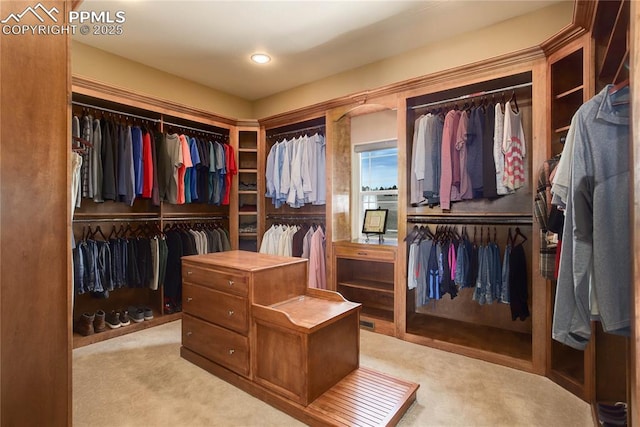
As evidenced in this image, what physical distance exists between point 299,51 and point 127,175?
2.11 metres

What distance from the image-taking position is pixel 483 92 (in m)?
2.79

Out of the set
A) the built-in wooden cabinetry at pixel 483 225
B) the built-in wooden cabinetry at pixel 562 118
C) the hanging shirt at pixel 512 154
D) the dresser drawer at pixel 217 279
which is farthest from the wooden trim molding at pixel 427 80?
the dresser drawer at pixel 217 279

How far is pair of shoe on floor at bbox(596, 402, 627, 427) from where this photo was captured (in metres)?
1.66

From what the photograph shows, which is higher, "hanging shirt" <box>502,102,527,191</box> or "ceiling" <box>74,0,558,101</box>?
"ceiling" <box>74,0,558,101</box>

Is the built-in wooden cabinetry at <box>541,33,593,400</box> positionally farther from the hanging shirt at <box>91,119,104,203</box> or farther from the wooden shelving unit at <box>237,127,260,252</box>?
the hanging shirt at <box>91,119,104,203</box>

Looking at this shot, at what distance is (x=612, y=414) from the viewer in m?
1.72

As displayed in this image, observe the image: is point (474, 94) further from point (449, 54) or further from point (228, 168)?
point (228, 168)

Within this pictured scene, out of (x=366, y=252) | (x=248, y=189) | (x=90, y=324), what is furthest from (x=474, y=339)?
(x=90, y=324)

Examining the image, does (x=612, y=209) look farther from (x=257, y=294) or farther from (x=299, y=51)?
(x=299, y=51)

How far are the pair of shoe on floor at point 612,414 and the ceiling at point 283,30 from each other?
2.83 metres

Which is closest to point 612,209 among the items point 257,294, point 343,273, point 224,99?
point 257,294

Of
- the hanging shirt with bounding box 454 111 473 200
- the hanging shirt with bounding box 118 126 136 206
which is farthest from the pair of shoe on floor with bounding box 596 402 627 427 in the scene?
the hanging shirt with bounding box 118 126 136 206

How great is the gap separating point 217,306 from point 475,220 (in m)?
2.24

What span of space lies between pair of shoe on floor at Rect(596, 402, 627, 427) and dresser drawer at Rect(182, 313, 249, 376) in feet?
6.56
